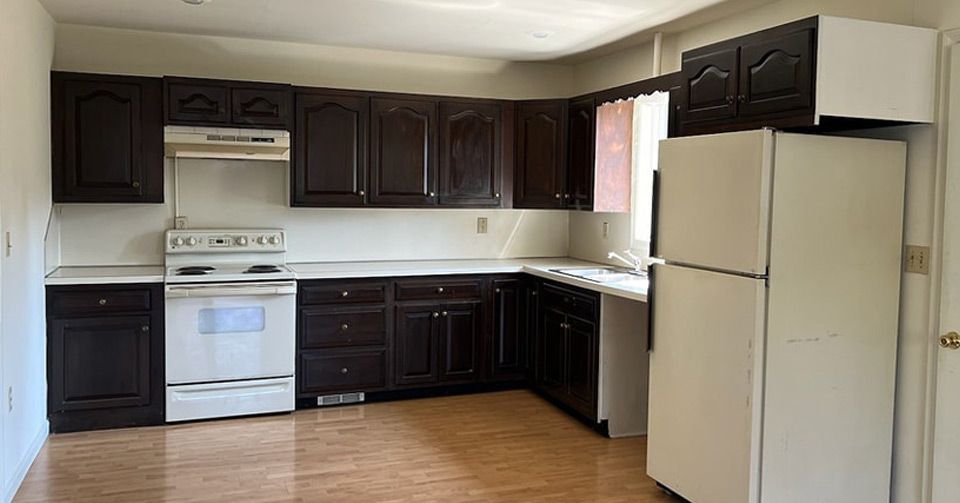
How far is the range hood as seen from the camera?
442 centimetres

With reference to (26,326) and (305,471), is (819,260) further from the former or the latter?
(26,326)

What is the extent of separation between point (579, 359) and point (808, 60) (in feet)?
7.40

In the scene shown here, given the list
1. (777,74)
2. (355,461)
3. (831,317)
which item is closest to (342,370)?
(355,461)

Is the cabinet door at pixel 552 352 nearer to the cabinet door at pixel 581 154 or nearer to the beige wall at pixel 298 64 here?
the cabinet door at pixel 581 154

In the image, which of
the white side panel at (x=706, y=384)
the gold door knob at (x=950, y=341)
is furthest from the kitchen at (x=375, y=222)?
the gold door knob at (x=950, y=341)

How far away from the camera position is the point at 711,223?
294cm

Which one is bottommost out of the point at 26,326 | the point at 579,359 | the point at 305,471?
the point at 305,471

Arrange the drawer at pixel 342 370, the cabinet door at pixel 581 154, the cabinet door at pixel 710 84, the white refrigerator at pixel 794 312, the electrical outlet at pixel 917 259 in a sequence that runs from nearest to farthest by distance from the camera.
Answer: the white refrigerator at pixel 794 312, the electrical outlet at pixel 917 259, the cabinet door at pixel 710 84, the drawer at pixel 342 370, the cabinet door at pixel 581 154

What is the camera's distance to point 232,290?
4312mm

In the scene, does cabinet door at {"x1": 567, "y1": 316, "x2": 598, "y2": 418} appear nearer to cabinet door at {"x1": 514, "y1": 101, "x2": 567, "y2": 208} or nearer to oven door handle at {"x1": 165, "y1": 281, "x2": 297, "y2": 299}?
cabinet door at {"x1": 514, "y1": 101, "x2": 567, "y2": 208}

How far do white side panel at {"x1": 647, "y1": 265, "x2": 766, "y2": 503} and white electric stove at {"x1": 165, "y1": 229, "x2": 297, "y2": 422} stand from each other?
2.29m

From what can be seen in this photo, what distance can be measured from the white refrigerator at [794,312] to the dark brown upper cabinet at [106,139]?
3161mm

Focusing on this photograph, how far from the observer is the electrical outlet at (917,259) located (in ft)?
9.37

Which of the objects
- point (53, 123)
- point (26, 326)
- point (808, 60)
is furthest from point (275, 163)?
point (808, 60)
